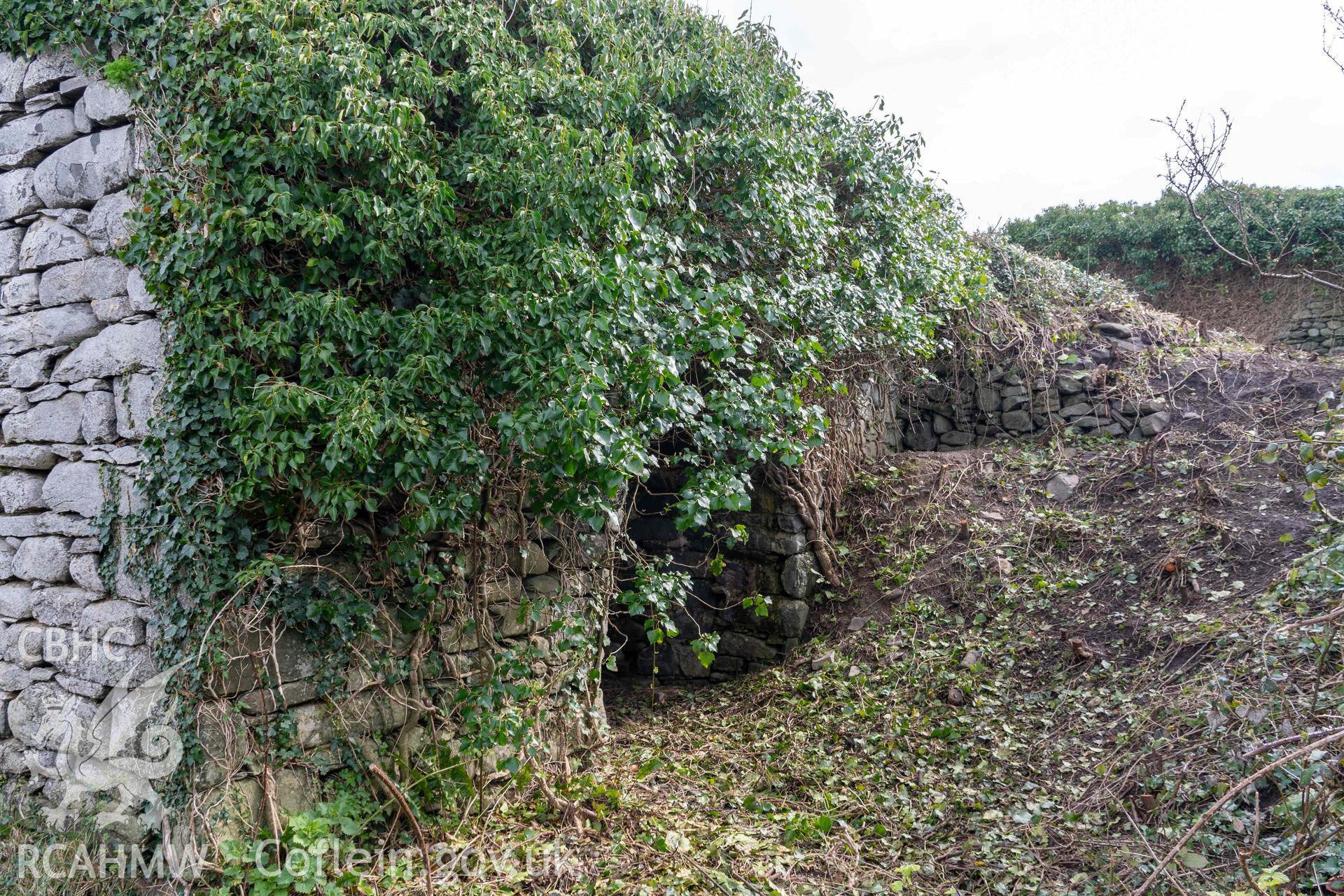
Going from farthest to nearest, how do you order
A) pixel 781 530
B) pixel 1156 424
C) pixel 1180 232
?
pixel 1180 232, pixel 1156 424, pixel 781 530

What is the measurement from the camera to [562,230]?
4.00 metres

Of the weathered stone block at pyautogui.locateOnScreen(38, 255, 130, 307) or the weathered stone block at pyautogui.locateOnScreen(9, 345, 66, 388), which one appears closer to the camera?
the weathered stone block at pyautogui.locateOnScreen(38, 255, 130, 307)

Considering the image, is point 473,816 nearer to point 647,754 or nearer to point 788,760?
point 647,754

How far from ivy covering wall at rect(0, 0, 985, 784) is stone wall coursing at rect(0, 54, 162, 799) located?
23cm

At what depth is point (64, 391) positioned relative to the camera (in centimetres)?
393

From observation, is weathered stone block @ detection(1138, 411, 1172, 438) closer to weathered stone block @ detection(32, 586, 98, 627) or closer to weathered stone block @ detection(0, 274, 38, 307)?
weathered stone block @ detection(32, 586, 98, 627)

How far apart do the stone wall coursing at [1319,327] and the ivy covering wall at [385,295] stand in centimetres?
1130

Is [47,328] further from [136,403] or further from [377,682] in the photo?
[377,682]

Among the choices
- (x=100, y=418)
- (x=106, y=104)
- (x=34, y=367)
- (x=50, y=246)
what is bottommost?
(x=100, y=418)

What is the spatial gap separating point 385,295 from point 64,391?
5.20 feet

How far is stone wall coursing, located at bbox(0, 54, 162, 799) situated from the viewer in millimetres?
3736

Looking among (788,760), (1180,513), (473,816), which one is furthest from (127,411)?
(1180,513)

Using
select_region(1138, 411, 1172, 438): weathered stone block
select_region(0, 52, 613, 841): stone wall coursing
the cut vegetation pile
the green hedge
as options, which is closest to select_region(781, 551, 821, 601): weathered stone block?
the cut vegetation pile

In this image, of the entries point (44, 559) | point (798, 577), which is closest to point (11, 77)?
point (44, 559)
